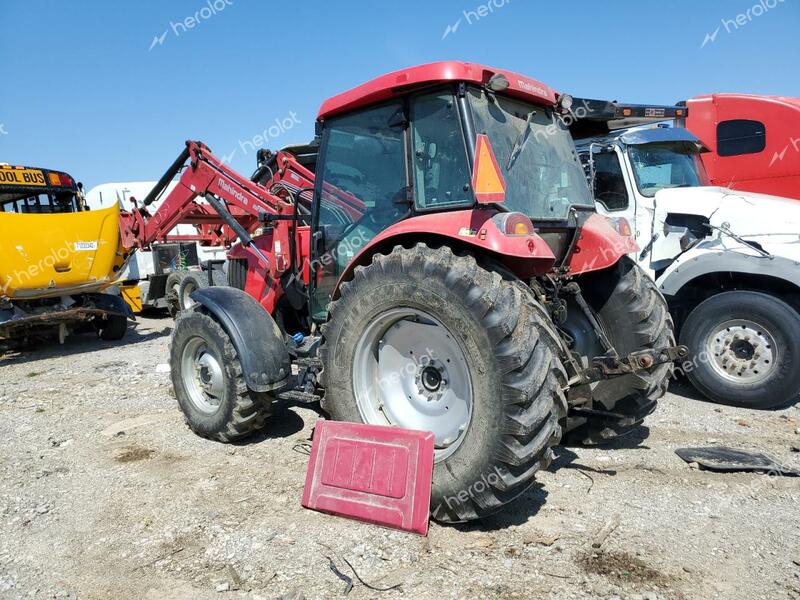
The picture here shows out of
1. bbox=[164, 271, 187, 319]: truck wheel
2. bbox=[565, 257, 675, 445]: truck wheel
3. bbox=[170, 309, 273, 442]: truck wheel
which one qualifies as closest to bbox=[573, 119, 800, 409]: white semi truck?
bbox=[565, 257, 675, 445]: truck wheel

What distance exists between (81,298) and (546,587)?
8332 mm

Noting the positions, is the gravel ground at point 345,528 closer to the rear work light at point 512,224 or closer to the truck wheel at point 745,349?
the truck wheel at point 745,349

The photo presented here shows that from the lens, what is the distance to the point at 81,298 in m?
8.65

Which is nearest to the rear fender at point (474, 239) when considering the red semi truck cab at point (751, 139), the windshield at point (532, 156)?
the windshield at point (532, 156)

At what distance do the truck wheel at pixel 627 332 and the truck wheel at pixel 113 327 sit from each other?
7.65 metres

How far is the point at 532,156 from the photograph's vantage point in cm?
362

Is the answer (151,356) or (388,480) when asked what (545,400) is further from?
(151,356)

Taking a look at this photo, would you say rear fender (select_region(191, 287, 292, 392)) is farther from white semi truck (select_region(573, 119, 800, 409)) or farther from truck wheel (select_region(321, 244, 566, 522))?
white semi truck (select_region(573, 119, 800, 409))

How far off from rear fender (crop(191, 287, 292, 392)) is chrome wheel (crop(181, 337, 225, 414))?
1.16 feet

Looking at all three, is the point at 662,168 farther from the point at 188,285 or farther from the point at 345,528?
the point at 188,285

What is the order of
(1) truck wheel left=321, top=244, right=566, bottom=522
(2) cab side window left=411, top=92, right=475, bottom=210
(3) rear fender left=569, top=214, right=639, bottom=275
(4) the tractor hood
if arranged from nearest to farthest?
1. (1) truck wheel left=321, top=244, right=566, bottom=522
2. (2) cab side window left=411, top=92, right=475, bottom=210
3. (3) rear fender left=569, top=214, right=639, bottom=275
4. (4) the tractor hood

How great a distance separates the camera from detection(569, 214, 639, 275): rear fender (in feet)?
12.1

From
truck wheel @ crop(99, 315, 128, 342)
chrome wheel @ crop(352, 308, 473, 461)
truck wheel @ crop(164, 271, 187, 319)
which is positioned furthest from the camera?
truck wheel @ crop(164, 271, 187, 319)

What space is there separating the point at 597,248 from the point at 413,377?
1.50 m
